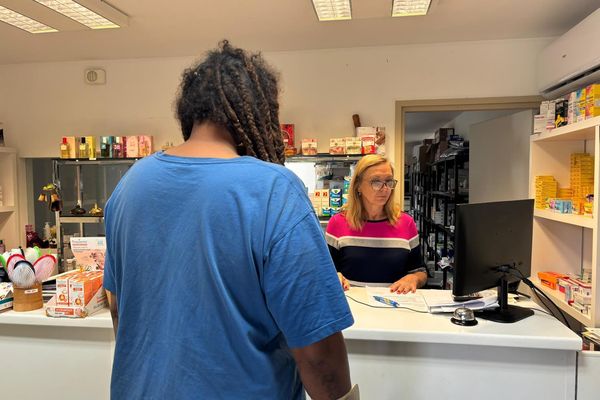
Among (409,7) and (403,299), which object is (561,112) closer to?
(409,7)

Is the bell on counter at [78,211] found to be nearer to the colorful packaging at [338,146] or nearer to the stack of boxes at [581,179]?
the colorful packaging at [338,146]

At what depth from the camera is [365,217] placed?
7.63ft

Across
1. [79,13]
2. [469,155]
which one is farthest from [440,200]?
[79,13]

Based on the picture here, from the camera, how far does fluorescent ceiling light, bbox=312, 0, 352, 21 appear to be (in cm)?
234

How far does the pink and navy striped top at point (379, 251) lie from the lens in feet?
Answer: 7.22

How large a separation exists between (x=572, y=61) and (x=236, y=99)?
238 centimetres

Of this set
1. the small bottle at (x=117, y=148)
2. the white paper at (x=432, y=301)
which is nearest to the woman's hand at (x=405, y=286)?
the white paper at (x=432, y=301)

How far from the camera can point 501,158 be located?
3.48 metres

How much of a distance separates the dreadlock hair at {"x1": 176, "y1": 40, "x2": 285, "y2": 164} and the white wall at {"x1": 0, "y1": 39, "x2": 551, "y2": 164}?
2.53 metres

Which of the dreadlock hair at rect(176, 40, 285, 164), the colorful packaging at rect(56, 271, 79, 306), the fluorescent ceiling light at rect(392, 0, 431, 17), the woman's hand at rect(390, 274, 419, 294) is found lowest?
the woman's hand at rect(390, 274, 419, 294)

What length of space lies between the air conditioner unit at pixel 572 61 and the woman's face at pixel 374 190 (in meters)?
1.19

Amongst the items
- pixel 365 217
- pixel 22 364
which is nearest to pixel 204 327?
pixel 22 364

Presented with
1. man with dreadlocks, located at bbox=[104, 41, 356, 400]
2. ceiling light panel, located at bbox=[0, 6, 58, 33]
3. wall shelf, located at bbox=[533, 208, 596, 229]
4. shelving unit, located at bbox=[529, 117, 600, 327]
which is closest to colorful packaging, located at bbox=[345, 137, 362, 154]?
shelving unit, located at bbox=[529, 117, 600, 327]

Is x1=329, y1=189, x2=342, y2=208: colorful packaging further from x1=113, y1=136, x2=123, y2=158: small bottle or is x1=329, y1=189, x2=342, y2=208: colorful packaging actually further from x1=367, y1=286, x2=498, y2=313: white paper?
x1=113, y1=136, x2=123, y2=158: small bottle
